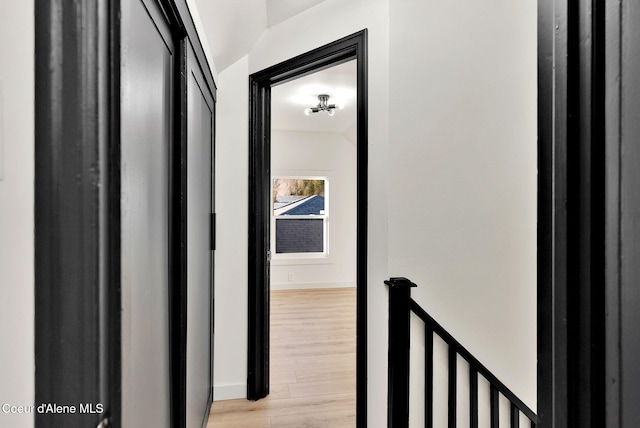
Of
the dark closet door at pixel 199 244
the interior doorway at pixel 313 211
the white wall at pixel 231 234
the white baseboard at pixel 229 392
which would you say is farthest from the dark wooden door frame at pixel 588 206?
the interior doorway at pixel 313 211

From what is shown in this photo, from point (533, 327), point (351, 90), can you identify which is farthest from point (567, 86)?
point (351, 90)

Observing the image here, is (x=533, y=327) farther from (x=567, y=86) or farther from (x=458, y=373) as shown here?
(x=567, y=86)

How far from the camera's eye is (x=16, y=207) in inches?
18.7

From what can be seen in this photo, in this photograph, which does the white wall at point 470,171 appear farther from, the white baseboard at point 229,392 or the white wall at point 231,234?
the white baseboard at point 229,392

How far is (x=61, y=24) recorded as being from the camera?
0.50 meters

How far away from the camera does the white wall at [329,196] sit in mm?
6113

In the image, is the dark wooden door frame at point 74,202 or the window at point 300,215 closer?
the dark wooden door frame at point 74,202

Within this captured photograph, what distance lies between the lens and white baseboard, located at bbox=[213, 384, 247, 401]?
8.10 feet

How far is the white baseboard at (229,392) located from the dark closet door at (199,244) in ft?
0.33

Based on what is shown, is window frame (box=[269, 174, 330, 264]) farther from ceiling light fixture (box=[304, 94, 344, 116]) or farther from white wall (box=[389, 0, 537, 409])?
white wall (box=[389, 0, 537, 409])

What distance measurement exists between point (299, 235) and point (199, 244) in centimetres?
452

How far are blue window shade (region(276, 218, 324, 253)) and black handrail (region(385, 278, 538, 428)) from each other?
4.69m

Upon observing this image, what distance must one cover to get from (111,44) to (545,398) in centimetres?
79

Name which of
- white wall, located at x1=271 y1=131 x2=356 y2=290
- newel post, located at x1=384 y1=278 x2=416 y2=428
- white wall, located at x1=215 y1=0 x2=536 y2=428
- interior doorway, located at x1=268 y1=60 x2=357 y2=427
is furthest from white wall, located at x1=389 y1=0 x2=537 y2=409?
white wall, located at x1=271 y1=131 x2=356 y2=290
